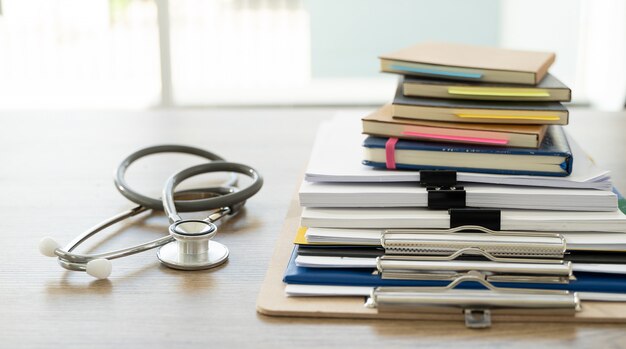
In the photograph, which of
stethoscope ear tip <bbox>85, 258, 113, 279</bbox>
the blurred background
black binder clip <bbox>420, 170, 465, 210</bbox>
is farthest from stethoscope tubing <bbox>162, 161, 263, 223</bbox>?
the blurred background

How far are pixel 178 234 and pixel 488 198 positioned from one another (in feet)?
0.85

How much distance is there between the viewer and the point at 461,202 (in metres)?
0.67

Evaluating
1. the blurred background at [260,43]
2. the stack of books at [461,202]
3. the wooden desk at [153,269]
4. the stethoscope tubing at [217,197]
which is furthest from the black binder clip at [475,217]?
the blurred background at [260,43]

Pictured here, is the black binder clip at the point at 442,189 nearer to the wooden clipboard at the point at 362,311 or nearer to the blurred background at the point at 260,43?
the wooden clipboard at the point at 362,311

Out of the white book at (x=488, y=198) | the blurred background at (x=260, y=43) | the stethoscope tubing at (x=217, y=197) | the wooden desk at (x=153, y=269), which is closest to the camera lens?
the wooden desk at (x=153, y=269)

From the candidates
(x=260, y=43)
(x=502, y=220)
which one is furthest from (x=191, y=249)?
(x=260, y=43)

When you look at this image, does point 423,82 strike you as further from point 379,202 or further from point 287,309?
point 287,309

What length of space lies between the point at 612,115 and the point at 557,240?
85 centimetres

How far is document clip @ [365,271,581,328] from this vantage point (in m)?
0.58

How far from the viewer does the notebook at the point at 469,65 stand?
74 centimetres

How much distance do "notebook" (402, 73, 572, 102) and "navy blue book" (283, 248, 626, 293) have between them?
0.18 meters

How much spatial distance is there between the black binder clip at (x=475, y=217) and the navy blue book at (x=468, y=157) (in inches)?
2.2

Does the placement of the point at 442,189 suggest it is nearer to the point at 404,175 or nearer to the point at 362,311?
the point at 404,175

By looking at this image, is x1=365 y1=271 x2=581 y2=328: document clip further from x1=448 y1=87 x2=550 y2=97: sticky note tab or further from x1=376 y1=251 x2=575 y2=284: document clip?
x1=448 y1=87 x2=550 y2=97: sticky note tab
